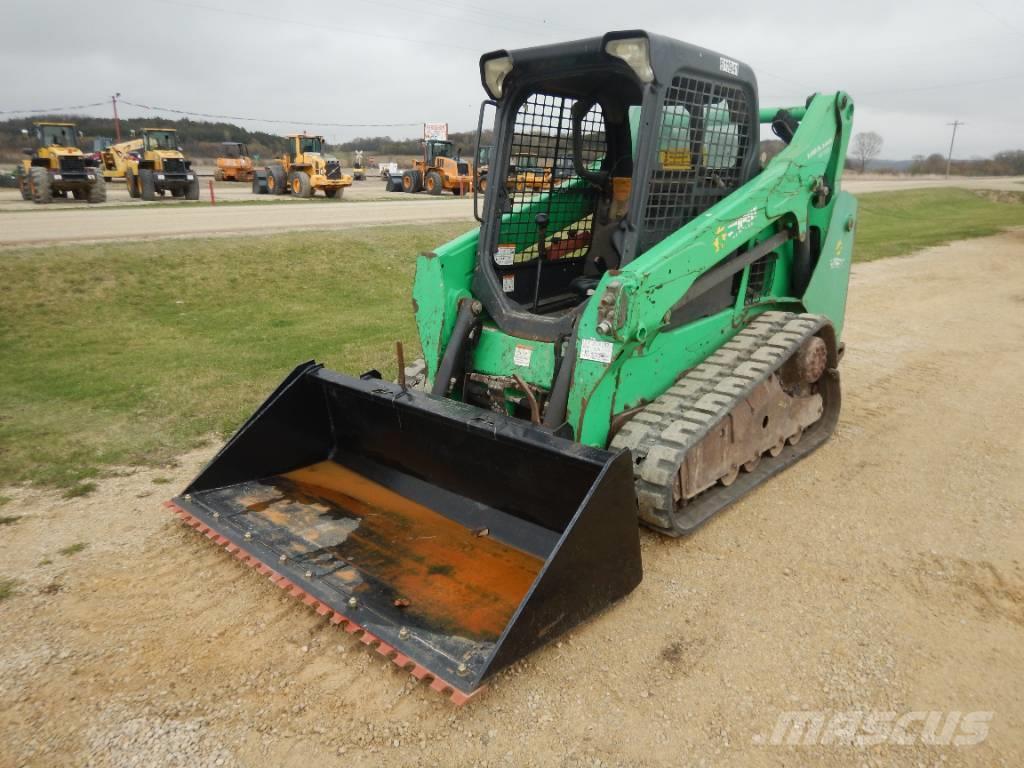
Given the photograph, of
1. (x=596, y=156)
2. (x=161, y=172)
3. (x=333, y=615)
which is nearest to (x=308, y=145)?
(x=161, y=172)

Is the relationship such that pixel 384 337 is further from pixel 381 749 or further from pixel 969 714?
pixel 969 714

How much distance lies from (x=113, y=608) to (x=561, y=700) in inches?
78.0

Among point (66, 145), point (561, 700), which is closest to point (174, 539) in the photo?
point (561, 700)

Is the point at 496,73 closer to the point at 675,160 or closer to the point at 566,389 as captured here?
the point at 675,160

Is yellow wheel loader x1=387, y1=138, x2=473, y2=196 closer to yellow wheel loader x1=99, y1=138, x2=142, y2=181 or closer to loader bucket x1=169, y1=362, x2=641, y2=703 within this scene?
yellow wheel loader x1=99, y1=138, x2=142, y2=181

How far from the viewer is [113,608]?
3.25m

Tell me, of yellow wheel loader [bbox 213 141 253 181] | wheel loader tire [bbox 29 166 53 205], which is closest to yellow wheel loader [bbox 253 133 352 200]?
yellow wheel loader [bbox 213 141 253 181]

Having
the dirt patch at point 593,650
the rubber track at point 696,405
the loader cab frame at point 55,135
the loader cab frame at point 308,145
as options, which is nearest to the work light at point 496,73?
the rubber track at point 696,405

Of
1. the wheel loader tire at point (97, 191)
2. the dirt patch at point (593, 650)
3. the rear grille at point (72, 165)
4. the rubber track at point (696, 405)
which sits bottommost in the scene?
the dirt patch at point (593, 650)

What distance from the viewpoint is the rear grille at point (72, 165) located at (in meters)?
20.8

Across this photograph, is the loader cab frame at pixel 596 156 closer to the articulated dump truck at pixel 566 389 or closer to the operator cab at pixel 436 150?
the articulated dump truck at pixel 566 389

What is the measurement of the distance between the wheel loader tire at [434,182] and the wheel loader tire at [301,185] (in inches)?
205

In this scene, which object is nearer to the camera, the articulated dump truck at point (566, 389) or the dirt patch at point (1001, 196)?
the articulated dump truck at point (566, 389)

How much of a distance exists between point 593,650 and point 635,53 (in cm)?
280
